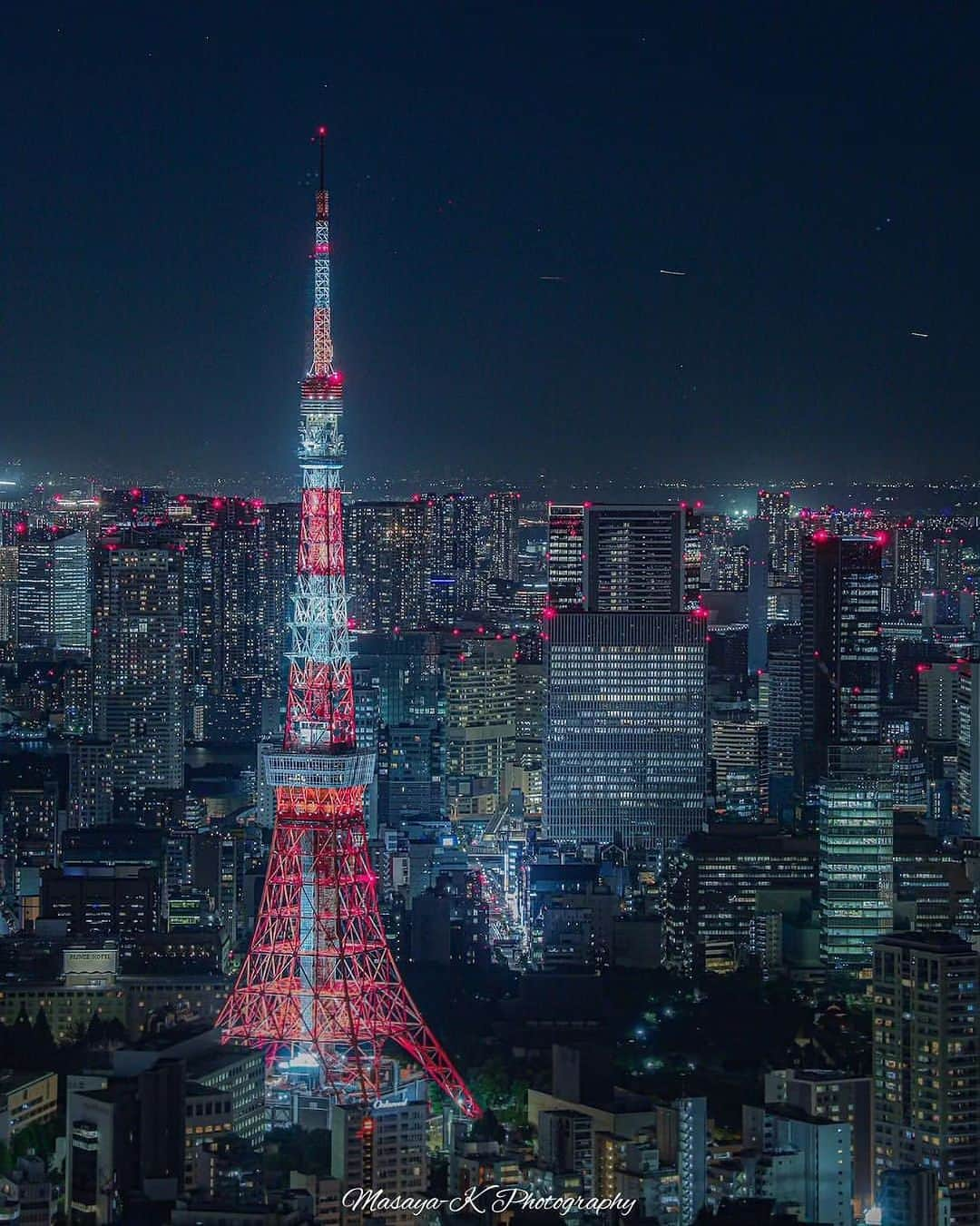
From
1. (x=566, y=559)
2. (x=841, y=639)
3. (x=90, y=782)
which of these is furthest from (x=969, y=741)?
(x=90, y=782)

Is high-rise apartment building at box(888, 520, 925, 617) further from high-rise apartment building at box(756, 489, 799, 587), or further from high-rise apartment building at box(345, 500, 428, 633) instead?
high-rise apartment building at box(345, 500, 428, 633)

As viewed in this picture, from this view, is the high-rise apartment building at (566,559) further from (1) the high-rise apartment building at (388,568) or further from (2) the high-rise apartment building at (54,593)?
(2) the high-rise apartment building at (54,593)

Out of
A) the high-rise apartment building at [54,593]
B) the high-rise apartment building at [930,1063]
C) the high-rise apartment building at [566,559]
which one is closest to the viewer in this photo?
the high-rise apartment building at [930,1063]

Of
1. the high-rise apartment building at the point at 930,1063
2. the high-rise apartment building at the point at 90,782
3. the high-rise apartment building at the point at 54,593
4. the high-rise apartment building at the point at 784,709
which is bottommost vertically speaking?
the high-rise apartment building at the point at 930,1063

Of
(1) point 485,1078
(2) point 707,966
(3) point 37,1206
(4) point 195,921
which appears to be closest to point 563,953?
(2) point 707,966

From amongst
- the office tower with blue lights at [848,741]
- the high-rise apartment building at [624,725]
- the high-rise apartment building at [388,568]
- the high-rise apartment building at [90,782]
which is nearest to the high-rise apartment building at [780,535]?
the office tower with blue lights at [848,741]

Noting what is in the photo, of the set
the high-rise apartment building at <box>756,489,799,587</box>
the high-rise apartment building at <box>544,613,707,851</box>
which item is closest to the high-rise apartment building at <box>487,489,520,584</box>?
the high-rise apartment building at <box>544,613,707,851</box>
